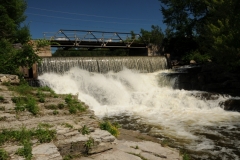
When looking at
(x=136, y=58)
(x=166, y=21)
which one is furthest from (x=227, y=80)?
(x=166, y=21)

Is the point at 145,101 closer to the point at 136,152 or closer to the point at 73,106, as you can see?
the point at 73,106

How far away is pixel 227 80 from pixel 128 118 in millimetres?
9200

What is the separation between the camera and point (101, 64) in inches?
746

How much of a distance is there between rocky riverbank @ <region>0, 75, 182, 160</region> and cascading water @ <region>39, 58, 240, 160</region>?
6.78 ft

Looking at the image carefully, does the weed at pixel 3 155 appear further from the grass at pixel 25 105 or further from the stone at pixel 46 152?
the grass at pixel 25 105

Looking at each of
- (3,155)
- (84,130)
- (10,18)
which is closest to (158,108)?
(84,130)

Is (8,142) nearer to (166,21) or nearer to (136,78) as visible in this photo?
(136,78)

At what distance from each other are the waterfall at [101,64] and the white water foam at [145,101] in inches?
33.3

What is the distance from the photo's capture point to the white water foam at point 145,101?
383 inches

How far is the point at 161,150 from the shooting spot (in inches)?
224

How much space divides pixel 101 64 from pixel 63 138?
46.7ft

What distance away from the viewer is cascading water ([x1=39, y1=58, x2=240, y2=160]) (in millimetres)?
7473

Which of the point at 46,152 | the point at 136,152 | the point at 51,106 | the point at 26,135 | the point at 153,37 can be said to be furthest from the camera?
the point at 153,37

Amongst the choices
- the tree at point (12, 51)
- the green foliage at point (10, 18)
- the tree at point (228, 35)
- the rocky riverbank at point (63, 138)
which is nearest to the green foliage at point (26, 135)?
the rocky riverbank at point (63, 138)
